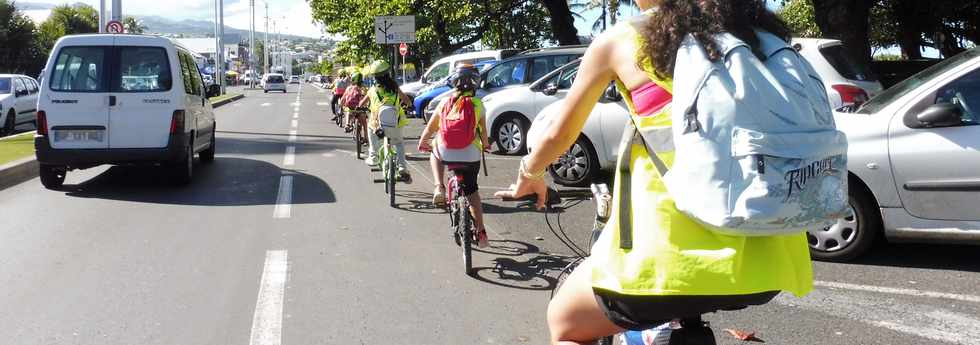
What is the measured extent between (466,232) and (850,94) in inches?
214

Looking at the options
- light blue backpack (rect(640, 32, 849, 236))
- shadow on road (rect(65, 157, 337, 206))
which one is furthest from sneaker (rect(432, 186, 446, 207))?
light blue backpack (rect(640, 32, 849, 236))

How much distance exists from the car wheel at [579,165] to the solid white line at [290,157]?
15.3 feet

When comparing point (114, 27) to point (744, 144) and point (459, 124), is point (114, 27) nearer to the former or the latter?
point (459, 124)

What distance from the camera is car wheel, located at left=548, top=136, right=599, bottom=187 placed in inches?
416

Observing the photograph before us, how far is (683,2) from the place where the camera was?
2033mm

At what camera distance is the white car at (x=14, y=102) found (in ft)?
68.9

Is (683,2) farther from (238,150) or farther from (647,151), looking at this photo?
(238,150)

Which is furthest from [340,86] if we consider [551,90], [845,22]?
[551,90]

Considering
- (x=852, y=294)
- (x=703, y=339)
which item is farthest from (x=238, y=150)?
(x=703, y=339)

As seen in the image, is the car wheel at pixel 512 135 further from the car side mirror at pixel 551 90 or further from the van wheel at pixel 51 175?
the van wheel at pixel 51 175

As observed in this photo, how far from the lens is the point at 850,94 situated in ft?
31.9

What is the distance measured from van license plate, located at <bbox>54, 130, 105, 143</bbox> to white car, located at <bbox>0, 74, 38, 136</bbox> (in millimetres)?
12286

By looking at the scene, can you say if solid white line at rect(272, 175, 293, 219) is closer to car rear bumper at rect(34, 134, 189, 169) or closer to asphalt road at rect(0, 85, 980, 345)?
asphalt road at rect(0, 85, 980, 345)

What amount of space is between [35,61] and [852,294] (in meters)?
49.2
